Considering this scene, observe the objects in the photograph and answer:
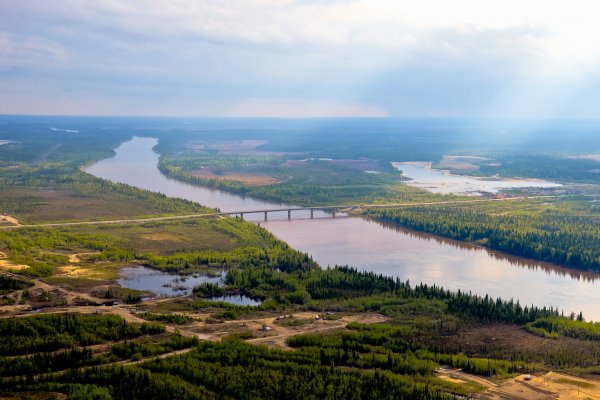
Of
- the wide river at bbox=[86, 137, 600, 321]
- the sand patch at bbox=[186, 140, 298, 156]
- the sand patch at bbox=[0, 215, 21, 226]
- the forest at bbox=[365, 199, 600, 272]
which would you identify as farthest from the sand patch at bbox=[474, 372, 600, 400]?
the sand patch at bbox=[186, 140, 298, 156]

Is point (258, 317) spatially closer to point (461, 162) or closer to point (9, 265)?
point (9, 265)

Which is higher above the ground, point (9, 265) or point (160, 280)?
point (9, 265)

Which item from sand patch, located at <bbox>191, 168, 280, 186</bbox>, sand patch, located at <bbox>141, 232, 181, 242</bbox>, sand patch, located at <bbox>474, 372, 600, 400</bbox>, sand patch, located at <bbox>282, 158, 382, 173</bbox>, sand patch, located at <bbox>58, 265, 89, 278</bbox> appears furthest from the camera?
sand patch, located at <bbox>282, 158, 382, 173</bbox>

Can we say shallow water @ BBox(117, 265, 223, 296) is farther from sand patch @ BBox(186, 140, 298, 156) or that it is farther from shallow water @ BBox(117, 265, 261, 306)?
sand patch @ BBox(186, 140, 298, 156)

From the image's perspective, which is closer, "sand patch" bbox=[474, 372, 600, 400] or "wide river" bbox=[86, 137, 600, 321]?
"sand patch" bbox=[474, 372, 600, 400]

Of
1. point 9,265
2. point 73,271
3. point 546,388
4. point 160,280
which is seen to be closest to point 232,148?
point 73,271

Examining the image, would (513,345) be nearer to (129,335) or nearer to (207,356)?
(207,356)

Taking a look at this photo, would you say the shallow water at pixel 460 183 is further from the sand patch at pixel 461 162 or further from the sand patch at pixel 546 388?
the sand patch at pixel 546 388
